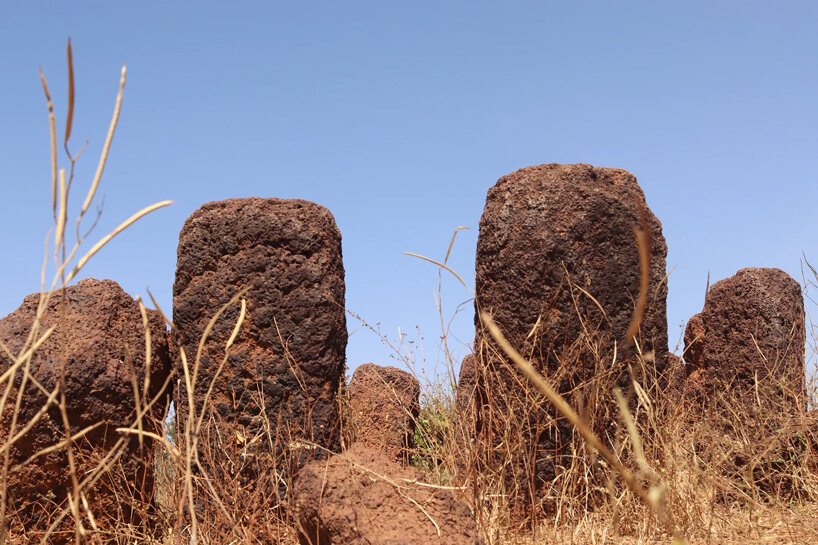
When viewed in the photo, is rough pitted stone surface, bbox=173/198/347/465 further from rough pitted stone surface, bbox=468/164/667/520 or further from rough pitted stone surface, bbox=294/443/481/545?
rough pitted stone surface, bbox=468/164/667/520

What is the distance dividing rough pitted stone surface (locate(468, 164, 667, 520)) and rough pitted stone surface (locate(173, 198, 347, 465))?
99 cm

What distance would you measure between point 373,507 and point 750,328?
5536 millimetres

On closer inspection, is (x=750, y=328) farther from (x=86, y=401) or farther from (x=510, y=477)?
(x=86, y=401)

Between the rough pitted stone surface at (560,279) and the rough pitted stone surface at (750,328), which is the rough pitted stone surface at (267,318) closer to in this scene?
the rough pitted stone surface at (560,279)

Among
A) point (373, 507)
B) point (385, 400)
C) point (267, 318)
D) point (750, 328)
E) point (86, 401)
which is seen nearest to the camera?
point (373, 507)

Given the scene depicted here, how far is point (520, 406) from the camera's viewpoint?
13.6 feet

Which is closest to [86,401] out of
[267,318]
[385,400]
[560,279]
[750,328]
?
[267,318]

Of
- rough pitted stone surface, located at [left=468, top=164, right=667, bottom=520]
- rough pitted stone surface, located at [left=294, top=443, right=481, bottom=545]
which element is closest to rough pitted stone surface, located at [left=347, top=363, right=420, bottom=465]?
rough pitted stone surface, located at [left=468, top=164, right=667, bottom=520]

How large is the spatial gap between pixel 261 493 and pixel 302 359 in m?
0.80

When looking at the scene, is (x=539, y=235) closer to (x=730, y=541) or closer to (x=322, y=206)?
(x=322, y=206)

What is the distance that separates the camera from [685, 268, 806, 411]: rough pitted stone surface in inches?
291

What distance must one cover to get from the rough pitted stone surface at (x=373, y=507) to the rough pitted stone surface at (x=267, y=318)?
2.42 ft

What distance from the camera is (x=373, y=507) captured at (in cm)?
332

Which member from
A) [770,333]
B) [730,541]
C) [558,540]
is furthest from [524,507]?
[770,333]
